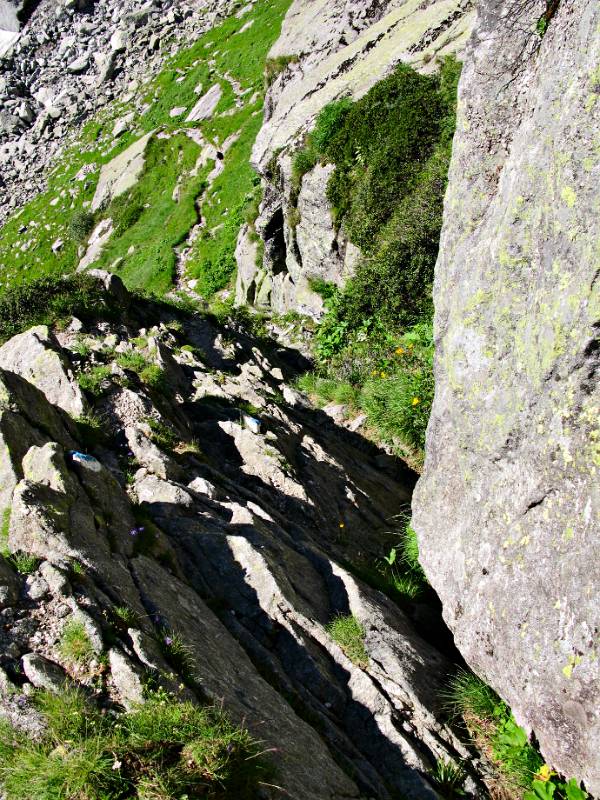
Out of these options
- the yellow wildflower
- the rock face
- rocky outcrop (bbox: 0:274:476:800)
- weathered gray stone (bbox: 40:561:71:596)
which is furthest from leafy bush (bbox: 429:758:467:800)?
weathered gray stone (bbox: 40:561:71:596)

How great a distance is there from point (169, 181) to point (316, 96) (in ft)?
69.5

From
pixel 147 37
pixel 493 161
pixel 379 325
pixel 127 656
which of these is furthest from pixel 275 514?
pixel 147 37

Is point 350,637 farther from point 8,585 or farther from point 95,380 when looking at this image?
point 95,380

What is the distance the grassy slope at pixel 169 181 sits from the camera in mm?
35281

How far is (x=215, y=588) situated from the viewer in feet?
26.0

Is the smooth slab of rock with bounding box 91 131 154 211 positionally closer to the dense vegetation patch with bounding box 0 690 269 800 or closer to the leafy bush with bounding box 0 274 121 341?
the leafy bush with bounding box 0 274 121 341

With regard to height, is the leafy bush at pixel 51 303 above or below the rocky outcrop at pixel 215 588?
above

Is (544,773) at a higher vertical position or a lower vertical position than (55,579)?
lower

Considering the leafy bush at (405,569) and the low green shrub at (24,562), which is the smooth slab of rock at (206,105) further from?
the low green shrub at (24,562)

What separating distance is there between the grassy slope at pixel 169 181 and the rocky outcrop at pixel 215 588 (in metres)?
21.8

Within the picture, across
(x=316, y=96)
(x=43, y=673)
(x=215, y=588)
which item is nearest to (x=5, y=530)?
(x=43, y=673)

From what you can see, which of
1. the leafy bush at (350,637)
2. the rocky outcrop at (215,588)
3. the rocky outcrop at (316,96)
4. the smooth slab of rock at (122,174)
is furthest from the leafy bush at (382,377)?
the smooth slab of rock at (122,174)

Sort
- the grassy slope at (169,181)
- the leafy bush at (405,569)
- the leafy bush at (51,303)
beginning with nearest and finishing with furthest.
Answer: the leafy bush at (405,569) → the leafy bush at (51,303) → the grassy slope at (169,181)

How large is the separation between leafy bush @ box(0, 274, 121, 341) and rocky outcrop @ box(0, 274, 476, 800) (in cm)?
253
